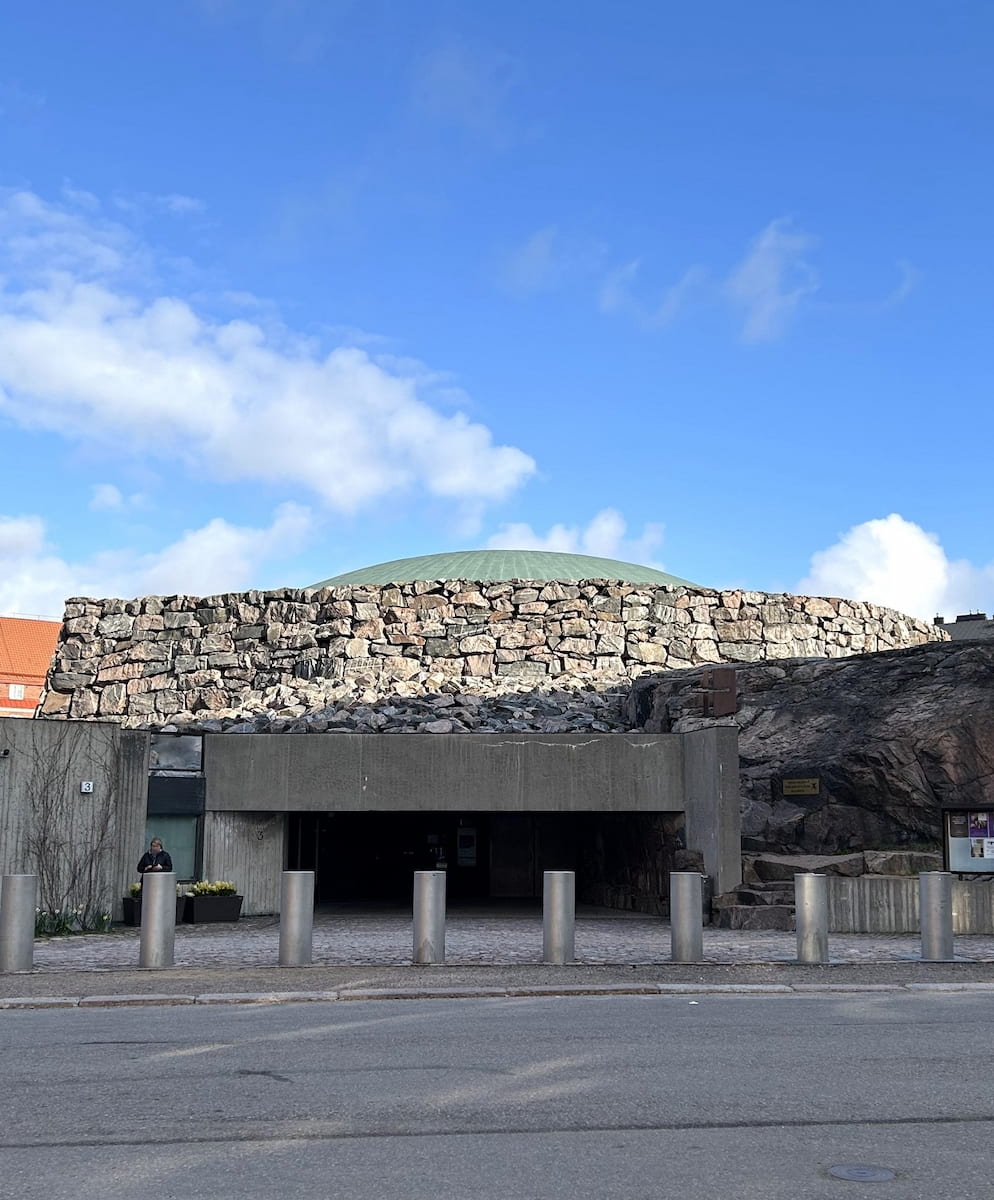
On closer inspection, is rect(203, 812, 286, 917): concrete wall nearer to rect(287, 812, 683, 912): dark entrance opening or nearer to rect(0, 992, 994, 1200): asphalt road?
rect(287, 812, 683, 912): dark entrance opening

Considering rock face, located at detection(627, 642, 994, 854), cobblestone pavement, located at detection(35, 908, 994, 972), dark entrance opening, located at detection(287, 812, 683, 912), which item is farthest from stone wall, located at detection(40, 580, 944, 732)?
cobblestone pavement, located at detection(35, 908, 994, 972)

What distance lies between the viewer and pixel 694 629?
104 feet

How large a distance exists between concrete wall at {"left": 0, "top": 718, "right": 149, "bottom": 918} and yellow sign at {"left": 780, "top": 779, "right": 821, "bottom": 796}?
10339mm

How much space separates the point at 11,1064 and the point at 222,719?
2086 cm

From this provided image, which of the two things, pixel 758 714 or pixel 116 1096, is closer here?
pixel 116 1096

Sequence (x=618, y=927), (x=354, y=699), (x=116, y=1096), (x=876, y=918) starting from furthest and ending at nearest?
(x=354, y=699) → (x=618, y=927) → (x=876, y=918) → (x=116, y=1096)

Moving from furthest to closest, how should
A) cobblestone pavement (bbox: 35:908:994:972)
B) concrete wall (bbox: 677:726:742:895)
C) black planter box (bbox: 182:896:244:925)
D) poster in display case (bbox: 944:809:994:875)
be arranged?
black planter box (bbox: 182:896:244:925)
concrete wall (bbox: 677:726:742:895)
poster in display case (bbox: 944:809:994:875)
cobblestone pavement (bbox: 35:908:994:972)

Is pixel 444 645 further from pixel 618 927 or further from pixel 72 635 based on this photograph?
pixel 618 927

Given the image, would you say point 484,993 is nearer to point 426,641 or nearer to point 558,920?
point 558,920

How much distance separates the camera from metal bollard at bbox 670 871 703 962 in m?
13.2

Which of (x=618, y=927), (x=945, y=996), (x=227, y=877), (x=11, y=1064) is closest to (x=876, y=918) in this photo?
(x=618, y=927)

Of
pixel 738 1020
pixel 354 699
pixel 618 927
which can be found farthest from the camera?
pixel 354 699

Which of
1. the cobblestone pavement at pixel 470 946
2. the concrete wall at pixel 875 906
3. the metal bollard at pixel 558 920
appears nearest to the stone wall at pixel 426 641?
the cobblestone pavement at pixel 470 946

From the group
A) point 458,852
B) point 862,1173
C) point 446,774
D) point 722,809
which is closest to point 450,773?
point 446,774
